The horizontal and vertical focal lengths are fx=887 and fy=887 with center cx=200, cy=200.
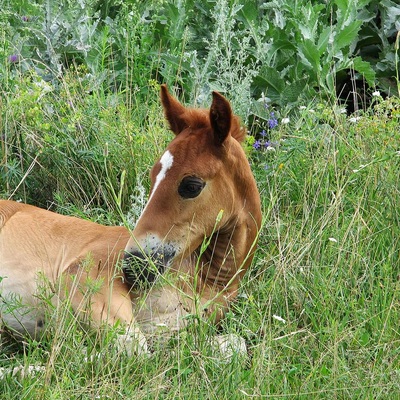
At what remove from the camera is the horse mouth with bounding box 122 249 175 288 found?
13.9 ft

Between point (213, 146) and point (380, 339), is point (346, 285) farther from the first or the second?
point (213, 146)

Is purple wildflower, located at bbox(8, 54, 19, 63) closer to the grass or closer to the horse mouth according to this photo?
the grass

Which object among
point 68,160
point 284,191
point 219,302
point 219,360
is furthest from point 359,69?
point 219,360

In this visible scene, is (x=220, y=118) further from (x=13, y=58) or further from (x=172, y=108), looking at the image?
(x=13, y=58)

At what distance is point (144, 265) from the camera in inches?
169

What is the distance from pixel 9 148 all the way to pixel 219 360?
2.63 m

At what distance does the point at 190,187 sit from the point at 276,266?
765mm

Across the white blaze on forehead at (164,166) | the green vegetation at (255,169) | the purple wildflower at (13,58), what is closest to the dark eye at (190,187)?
the white blaze on forehead at (164,166)

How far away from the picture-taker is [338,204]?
5.15 m

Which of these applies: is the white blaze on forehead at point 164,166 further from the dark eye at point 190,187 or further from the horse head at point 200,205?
the dark eye at point 190,187

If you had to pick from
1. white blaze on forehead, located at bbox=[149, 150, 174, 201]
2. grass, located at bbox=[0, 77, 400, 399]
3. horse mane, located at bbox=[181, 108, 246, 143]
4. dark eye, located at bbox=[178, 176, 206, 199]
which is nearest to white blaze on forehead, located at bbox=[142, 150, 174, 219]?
white blaze on forehead, located at bbox=[149, 150, 174, 201]

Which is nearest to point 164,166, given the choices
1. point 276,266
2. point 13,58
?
point 276,266

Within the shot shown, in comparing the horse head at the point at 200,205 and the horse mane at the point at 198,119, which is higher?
the horse mane at the point at 198,119

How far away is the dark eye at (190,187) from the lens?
4.45 meters
